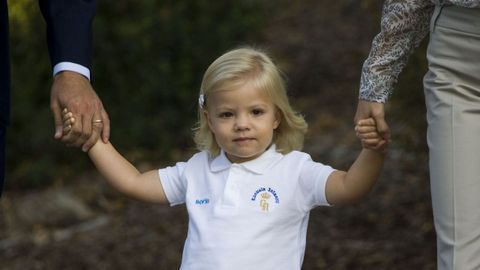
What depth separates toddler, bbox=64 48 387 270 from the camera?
4.00m

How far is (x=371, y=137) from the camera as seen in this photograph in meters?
3.98

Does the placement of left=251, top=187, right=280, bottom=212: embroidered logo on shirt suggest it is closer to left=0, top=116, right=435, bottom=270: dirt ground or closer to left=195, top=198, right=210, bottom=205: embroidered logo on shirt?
left=195, top=198, right=210, bottom=205: embroidered logo on shirt

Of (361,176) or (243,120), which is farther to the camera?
(243,120)

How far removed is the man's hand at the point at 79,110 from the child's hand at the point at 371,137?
3.16 ft

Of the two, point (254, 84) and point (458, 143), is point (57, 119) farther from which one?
point (458, 143)

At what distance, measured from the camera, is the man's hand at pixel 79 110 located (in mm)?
4270

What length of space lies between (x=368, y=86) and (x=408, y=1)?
12.8 inches

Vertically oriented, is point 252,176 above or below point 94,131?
below

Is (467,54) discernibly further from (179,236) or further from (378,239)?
(179,236)

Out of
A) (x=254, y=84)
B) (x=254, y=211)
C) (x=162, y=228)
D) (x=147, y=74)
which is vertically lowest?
(x=162, y=228)

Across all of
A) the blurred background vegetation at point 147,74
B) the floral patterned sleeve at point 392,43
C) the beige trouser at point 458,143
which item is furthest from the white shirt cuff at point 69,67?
the blurred background vegetation at point 147,74

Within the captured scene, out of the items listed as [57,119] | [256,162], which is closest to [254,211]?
[256,162]

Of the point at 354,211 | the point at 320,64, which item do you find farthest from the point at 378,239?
the point at 320,64

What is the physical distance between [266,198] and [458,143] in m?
0.67
